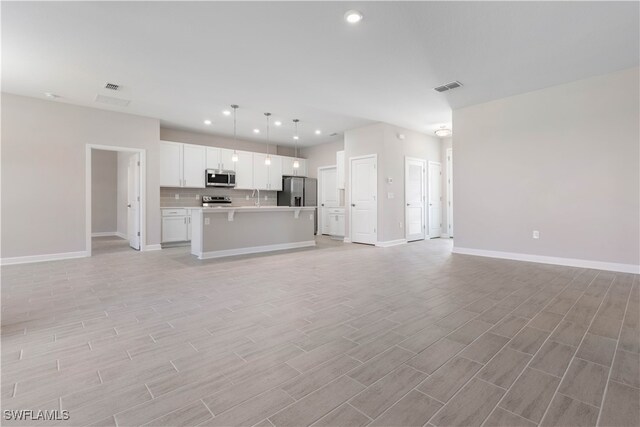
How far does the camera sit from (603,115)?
4172mm

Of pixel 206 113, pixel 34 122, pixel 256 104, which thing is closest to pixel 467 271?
pixel 256 104

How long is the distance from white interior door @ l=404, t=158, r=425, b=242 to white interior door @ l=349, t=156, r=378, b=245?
97cm

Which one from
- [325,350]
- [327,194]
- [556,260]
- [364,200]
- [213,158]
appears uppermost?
[213,158]

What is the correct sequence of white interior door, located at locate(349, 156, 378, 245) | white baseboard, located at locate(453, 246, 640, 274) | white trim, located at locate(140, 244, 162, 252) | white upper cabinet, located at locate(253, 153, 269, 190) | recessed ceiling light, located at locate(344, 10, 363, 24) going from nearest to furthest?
recessed ceiling light, located at locate(344, 10, 363, 24) < white baseboard, located at locate(453, 246, 640, 274) < white trim, located at locate(140, 244, 162, 252) < white interior door, located at locate(349, 156, 378, 245) < white upper cabinet, located at locate(253, 153, 269, 190)

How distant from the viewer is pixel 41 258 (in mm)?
5008

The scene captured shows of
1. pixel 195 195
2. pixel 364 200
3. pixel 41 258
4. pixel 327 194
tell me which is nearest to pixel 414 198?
pixel 364 200

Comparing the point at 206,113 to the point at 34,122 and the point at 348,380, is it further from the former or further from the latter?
the point at 348,380

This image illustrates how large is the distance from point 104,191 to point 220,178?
450 centimetres

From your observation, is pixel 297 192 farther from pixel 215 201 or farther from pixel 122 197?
pixel 122 197

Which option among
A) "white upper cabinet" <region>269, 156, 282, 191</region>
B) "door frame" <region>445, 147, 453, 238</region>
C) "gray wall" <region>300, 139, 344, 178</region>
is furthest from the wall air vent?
"door frame" <region>445, 147, 453, 238</region>

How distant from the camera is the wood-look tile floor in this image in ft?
4.49

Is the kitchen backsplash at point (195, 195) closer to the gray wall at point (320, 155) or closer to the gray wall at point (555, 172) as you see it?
the gray wall at point (320, 155)

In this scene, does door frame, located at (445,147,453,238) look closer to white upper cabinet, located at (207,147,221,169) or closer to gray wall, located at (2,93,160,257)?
white upper cabinet, located at (207,147,221,169)

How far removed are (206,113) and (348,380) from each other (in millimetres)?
5863
